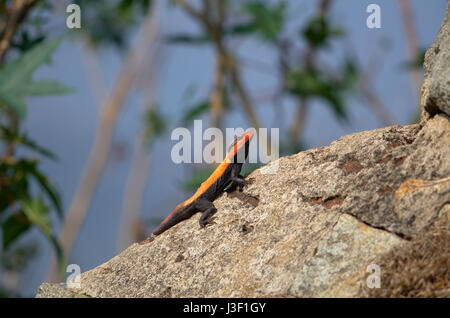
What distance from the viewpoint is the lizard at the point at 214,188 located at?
3344 millimetres

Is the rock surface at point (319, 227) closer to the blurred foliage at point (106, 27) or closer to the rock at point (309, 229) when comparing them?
the rock at point (309, 229)

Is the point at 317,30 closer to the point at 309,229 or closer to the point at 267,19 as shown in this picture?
the point at 267,19

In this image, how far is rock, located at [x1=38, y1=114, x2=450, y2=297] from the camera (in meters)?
2.51

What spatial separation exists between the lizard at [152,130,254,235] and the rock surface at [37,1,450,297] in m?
0.10

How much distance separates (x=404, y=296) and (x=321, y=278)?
14.3 inches

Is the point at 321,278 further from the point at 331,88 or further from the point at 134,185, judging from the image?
the point at 134,185

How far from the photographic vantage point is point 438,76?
9.00 feet

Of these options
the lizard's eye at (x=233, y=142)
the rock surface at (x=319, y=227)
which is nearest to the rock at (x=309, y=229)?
the rock surface at (x=319, y=227)

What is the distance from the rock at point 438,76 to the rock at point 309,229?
84 millimetres

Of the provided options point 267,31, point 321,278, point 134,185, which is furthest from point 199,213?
point 134,185

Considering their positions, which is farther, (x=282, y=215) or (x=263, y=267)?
(x=282, y=215)

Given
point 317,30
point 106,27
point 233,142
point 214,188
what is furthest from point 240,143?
point 106,27

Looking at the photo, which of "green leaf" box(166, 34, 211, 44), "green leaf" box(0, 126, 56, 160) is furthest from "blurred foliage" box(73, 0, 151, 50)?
"green leaf" box(0, 126, 56, 160)
